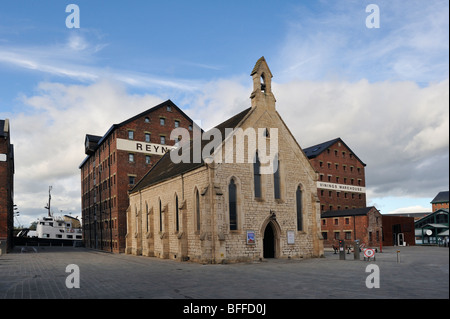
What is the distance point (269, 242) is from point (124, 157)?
888 inches

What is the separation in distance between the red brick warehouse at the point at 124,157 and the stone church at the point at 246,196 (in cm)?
1200

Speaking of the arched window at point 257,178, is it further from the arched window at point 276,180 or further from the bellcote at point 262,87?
the bellcote at point 262,87

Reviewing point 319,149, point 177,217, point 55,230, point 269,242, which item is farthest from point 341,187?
point 55,230

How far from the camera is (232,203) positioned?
2792 centimetres

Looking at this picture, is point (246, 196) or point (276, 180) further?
point (276, 180)

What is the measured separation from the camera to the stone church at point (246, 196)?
1064 inches

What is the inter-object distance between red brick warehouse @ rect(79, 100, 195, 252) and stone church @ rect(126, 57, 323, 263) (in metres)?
12.0

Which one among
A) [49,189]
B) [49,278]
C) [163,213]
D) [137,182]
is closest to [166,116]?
[137,182]

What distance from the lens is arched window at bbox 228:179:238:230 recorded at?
2768 centimetres

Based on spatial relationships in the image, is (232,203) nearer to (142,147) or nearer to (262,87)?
(262,87)

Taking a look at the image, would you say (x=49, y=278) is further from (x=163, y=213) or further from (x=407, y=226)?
(x=407, y=226)

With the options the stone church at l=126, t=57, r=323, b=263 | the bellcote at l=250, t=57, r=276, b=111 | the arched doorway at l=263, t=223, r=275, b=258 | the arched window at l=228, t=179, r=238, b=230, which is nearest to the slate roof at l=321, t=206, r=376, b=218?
the stone church at l=126, t=57, r=323, b=263

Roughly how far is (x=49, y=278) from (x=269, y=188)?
1639cm

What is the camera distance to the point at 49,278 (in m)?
19.3
